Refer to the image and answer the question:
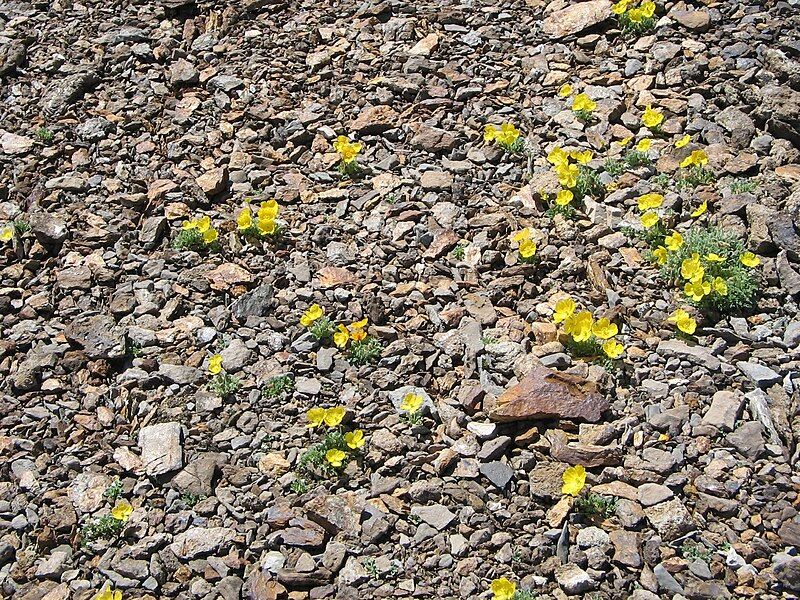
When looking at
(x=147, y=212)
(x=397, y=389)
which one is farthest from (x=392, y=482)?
(x=147, y=212)

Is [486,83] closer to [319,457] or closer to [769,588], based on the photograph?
[319,457]

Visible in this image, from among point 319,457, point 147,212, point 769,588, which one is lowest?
point 769,588

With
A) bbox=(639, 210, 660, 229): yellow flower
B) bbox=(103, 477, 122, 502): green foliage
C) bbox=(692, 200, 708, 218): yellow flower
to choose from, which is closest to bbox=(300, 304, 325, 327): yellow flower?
bbox=(103, 477, 122, 502): green foliage

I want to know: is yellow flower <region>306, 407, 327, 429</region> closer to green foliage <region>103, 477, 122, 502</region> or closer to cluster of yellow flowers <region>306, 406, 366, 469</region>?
cluster of yellow flowers <region>306, 406, 366, 469</region>

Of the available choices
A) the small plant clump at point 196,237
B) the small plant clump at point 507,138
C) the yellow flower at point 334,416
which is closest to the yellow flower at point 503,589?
the yellow flower at point 334,416

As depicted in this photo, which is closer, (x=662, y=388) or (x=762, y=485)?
(x=762, y=485)

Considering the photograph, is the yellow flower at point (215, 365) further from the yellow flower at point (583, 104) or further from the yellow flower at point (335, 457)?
the yellow flower at point (583, 104)

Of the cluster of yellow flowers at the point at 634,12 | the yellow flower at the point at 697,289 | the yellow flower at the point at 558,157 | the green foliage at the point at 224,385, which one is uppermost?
the cluster of yellow flowers at the point at 634,12
